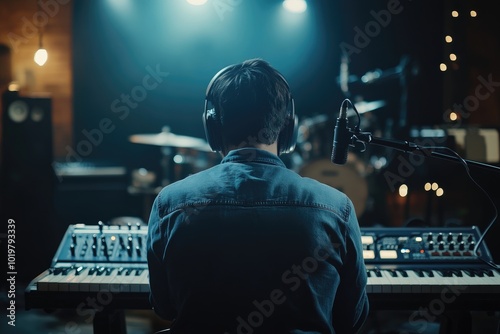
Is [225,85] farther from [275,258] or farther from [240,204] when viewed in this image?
[275,258]

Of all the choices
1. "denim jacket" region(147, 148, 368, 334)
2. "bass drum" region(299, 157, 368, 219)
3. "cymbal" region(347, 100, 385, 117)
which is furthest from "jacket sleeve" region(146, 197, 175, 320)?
"cymbal" region(347, 100, 385, 117)

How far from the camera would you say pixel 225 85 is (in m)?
1.63

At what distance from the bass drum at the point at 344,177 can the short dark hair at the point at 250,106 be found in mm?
3881

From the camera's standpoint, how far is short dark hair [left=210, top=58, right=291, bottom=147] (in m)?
1.61

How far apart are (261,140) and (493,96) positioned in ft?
14.5

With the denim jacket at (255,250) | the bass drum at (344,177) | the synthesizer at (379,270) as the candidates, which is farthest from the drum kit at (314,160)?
the denim jacket at (255,250)

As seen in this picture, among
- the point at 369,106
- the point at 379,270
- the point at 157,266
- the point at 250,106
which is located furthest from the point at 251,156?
the point at 369,106

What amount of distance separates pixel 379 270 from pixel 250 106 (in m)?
1.05

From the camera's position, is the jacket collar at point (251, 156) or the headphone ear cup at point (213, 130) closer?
the jacket collar at point (251, 156)

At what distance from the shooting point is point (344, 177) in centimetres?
552

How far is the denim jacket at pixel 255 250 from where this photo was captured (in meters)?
1.47

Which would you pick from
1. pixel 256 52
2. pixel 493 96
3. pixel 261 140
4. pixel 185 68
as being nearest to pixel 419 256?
pixel 261 140

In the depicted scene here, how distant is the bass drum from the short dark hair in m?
A: 3.88

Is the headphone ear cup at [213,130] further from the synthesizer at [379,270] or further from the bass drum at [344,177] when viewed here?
the bass drum at [344,177]
